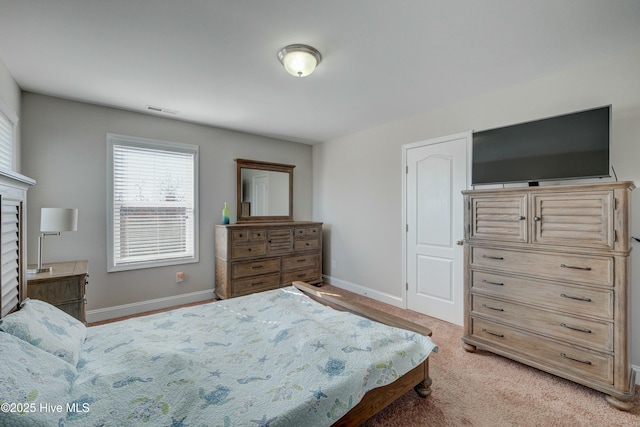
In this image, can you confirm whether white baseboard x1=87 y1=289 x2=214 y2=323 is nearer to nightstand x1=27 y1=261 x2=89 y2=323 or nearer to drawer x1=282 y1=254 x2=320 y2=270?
nightstand x1=27 y1=261 x2=89 y2=323

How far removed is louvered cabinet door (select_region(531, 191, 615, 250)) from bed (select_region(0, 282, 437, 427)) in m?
1.24

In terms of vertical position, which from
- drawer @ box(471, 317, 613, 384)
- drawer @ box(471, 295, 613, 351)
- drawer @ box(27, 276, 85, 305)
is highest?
drawer @ box(27, 276, 85, 305)

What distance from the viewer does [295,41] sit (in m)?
2.03

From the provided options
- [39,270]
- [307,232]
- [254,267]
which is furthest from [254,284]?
[39,270]

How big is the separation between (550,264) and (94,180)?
14.8ft

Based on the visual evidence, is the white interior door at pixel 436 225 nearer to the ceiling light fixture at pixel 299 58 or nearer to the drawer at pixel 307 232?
the drawer at pixel 307 232

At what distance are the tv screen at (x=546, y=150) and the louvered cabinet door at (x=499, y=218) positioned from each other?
0.27 meters

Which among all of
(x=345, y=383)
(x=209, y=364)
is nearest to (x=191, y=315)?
(x=209, y=364)

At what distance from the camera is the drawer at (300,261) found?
4273 millimetres

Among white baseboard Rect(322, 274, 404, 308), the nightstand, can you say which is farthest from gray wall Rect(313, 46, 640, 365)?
the nightstand

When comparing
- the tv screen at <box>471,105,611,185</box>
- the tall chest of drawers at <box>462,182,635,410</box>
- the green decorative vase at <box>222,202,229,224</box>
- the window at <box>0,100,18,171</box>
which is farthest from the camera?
the green decorative vase at <box>222,202,229,224</box>

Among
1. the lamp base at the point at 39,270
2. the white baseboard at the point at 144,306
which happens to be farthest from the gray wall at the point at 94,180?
the lamp base at the point at 39,270

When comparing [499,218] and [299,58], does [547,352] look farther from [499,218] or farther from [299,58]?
[299,58]

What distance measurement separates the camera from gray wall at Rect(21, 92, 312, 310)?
9.69 ft
